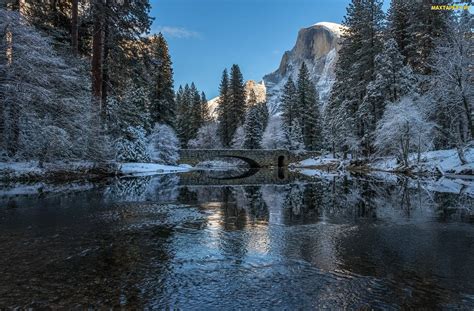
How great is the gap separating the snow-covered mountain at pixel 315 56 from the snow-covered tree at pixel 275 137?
87.2 m

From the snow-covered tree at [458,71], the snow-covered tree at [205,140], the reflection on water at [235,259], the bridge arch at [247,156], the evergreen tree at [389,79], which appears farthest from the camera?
the snow-covered tree at [205,140]

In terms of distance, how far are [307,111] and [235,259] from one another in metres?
56.1

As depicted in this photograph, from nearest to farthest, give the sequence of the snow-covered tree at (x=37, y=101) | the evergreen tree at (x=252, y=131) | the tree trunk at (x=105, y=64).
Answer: the snow-covered tree at (x=37, y=101), the tree trunk at (x=105, y=64), the evergreen tree at (x=252, y=131)

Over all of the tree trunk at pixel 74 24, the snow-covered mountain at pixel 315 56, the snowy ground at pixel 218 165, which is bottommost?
the snowy ground at pixel 218 165

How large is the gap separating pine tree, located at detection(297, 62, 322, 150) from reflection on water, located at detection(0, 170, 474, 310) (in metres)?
51.0

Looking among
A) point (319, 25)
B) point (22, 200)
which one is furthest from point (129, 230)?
point (319, 25)

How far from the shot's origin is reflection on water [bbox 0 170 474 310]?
347cm

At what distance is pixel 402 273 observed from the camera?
423 centimetres

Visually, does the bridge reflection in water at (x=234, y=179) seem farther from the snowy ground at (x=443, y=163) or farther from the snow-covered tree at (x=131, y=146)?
the snowy ground at (x=443, y=163)

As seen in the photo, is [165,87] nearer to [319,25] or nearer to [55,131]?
[55,131]

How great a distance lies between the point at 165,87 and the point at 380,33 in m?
24.7

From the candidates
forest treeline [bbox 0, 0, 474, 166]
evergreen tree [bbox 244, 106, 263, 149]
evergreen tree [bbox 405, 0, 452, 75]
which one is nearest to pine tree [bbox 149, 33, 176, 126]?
forest treeline [bbox 0, 0, 474, 166]

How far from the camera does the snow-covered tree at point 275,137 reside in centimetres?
5984

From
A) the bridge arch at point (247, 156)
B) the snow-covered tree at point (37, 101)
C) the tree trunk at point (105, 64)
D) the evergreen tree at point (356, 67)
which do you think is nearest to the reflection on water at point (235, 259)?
the snow-covered tree at point (37, 101)
